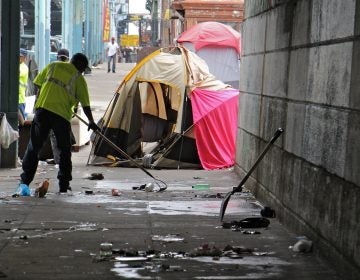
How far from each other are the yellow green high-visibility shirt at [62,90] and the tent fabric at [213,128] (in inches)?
167

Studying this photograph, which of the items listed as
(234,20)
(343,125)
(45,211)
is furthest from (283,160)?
(234,20)

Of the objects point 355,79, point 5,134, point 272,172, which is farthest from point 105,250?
point 5,134

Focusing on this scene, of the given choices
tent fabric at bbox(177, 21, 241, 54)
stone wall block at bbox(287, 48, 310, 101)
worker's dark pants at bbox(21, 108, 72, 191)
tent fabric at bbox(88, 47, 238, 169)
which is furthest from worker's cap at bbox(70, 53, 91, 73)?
tent fabric at bbox(177, 21, 241, 54)

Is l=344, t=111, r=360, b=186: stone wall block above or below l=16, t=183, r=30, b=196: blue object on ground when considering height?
above

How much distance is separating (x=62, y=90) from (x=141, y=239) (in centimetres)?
339

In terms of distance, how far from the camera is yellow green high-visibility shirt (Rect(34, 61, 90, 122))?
9.70 meters

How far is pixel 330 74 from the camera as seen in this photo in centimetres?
625

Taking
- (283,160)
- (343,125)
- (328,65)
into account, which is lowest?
(283,160)

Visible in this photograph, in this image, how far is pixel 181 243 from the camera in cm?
681

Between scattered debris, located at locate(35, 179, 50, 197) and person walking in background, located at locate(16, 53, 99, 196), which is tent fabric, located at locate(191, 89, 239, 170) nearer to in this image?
person walking in background, located at locate(16, 53, 99, 196)

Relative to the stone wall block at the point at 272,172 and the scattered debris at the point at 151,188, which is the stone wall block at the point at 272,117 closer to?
the stone wall block at the point at 272,172

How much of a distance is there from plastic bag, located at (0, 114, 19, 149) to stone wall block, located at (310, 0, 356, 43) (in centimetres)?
672

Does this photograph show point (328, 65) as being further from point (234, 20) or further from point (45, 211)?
point (234, 20)

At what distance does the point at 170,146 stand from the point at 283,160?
6.10m
